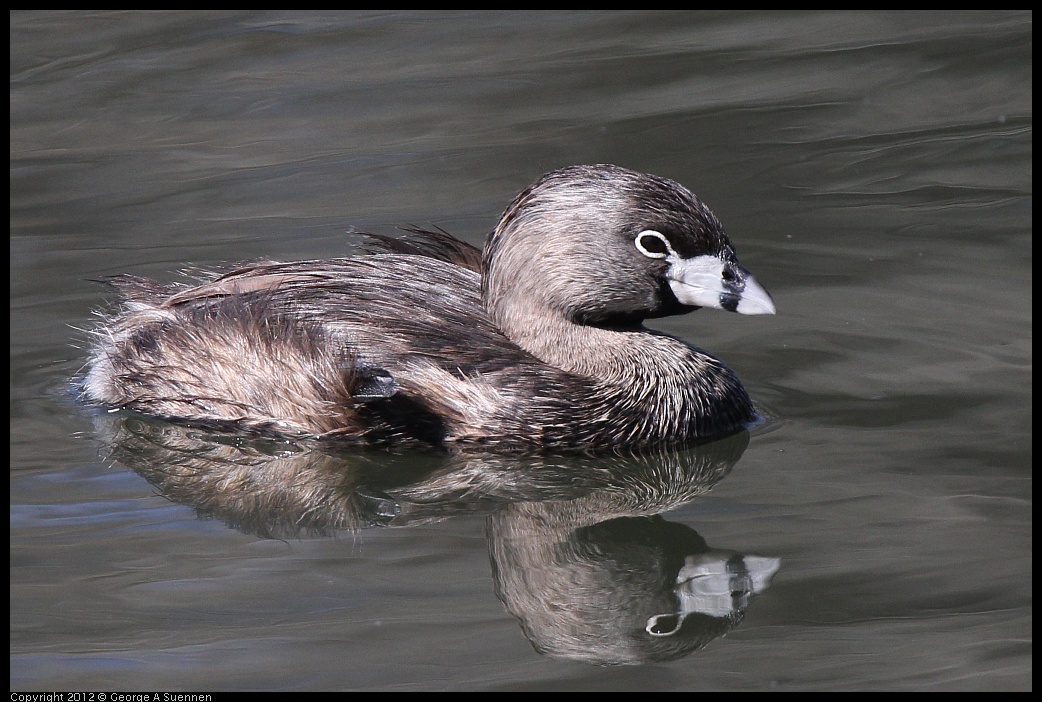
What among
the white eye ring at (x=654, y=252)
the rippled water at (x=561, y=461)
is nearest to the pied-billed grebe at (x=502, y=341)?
the white eye ring at (x=654, y=252)

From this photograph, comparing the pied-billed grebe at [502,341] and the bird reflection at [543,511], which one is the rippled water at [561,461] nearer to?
the bird reflection at [543,511]

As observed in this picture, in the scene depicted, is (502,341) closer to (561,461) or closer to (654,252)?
(561,461)

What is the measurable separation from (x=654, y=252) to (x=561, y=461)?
2.94 ft

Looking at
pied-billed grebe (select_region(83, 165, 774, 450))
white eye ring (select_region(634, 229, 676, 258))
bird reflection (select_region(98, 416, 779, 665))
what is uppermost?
Result: white eye ring (select_region(634, 229, 676, 258))

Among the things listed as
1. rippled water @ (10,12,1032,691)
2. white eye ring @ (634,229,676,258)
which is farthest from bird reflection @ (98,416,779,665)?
white eye ring @ (634,229,676,258)

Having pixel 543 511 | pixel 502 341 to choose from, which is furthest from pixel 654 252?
pixel 543 511

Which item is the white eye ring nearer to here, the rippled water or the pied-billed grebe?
the pied-billed grebe

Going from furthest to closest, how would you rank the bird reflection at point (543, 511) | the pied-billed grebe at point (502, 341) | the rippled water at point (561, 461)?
the pied-billed grebe at point (502, 341) < the bird reflection at point (543, 511) < the rippled water at point (561, 461)

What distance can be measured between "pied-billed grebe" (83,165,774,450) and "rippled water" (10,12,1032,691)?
0.17 metres

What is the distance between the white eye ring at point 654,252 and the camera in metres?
5.71

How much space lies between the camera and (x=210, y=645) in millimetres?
4609

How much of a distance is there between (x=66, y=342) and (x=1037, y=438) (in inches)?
170

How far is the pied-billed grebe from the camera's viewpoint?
570 centimetres
